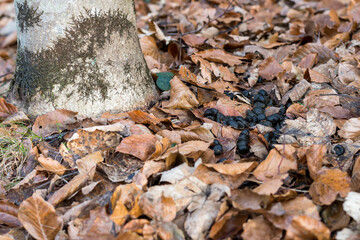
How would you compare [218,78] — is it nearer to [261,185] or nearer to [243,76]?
[243,76]

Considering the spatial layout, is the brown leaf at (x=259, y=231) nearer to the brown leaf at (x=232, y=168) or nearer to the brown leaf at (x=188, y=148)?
the brown leaf at (x=232, y=168)

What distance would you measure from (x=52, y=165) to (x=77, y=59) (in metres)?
0.63

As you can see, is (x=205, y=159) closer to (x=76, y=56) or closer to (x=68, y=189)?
(x=68, y=189)

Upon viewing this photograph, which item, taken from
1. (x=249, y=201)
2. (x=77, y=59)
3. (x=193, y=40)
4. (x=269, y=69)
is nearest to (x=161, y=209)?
(x=249, y=201)

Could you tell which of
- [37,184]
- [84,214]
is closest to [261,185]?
[84,214]

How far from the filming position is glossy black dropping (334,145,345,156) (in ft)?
5.13

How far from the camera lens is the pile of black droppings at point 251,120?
164 centimetres

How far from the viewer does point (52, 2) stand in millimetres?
1758

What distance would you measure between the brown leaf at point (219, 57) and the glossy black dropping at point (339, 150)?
45.0 inches

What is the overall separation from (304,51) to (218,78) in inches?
33.4

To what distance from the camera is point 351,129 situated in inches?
66.2

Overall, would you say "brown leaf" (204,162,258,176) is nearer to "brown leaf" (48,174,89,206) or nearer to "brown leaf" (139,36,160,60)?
"brown leaf" (48,174,89,206)

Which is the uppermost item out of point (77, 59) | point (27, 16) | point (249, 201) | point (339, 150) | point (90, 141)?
point (27, 16)

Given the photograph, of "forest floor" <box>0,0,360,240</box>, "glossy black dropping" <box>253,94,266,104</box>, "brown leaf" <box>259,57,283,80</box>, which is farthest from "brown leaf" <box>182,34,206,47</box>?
"glossy black dropping" <box>253,94,266,104</box>
